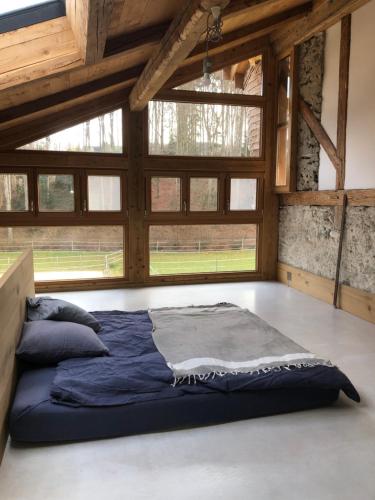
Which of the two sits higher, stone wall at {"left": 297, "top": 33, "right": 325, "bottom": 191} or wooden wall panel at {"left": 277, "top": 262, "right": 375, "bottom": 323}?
stone wall at {"left": 297, "top": 33, "right": 325, "bottom": 191}

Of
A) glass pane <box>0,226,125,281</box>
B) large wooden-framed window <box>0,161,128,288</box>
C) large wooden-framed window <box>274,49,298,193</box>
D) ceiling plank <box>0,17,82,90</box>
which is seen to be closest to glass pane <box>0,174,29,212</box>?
large wooden-framed window <box>0,161,128,288</box>

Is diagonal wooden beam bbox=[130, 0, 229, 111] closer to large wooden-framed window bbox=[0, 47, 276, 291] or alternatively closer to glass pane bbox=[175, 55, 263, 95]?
large wooden-framed window bbox=[0, 47, 276, 291]

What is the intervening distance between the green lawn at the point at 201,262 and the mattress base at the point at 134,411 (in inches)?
154

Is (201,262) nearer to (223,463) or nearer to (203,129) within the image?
(203,129)

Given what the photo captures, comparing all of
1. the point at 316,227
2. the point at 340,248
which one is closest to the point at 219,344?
the point at 340,248

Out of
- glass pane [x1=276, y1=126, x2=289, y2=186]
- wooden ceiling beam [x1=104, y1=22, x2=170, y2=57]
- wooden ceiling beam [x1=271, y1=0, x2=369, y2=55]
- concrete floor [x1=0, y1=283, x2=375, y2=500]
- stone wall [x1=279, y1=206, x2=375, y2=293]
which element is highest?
wooden ceiling beam [x1=271, y1=0, x2=369, y2=55]

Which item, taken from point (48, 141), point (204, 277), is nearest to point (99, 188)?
point (48, 141)

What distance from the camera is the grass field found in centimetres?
612

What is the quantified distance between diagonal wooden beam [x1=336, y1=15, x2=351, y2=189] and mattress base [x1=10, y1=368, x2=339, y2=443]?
133 inches

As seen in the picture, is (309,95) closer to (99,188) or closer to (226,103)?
(226,103)

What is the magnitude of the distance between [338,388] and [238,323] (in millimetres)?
1235

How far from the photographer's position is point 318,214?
5816 mm

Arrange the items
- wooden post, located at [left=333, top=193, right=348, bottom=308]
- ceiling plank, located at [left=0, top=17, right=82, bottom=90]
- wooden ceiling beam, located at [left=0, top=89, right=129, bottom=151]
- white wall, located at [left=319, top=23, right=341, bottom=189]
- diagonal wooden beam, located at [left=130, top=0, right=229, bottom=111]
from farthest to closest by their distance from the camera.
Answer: wooden ceiling beam, located at [left=0, top=89, right=129, bottom=151] → white wall, located at [left=319, top=23, right=341, bottom=189] → wooden post, located at [left=333, top=193, right=348, bottom=308] → ceiling plank, located at [left=0, top=17, right=82, bottom=90] → diagonal wooden beam, located at [left=130, top=0, right=229, bottom=111]

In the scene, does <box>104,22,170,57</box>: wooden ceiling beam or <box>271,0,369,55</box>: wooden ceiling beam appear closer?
<box>104,22,170,57</box>: wooden ceiling beam
